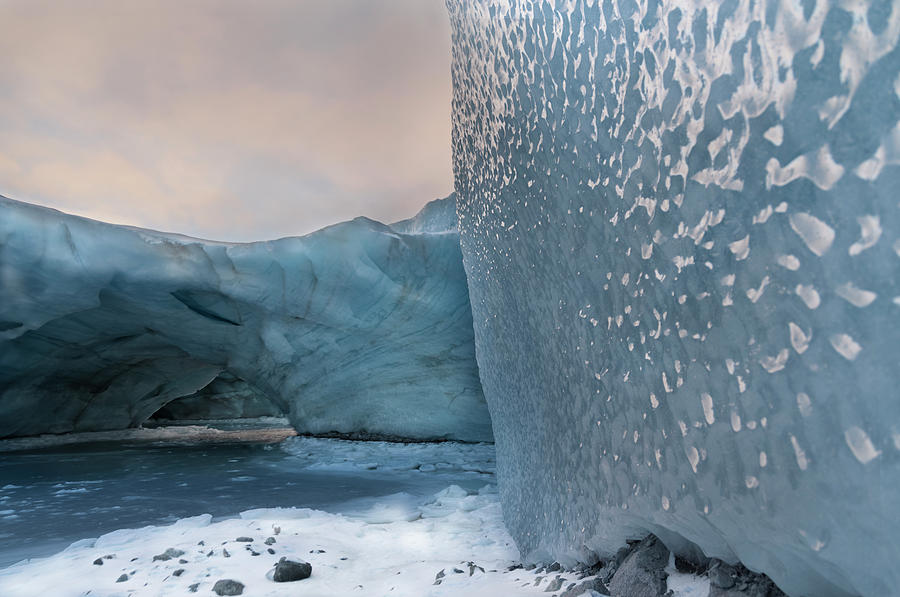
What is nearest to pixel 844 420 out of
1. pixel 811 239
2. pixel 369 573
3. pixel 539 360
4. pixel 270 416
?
pixel 811 239

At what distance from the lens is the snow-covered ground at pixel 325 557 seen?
49.6 inches

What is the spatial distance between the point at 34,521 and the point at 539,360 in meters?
1.99

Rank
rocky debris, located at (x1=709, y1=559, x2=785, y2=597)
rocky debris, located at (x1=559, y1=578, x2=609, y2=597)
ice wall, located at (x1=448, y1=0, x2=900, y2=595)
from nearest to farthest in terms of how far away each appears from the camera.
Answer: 1. ice wall, located at (x1=448, y1=0, x2=900, y2=595)
2. rocky debris, located at (x1=709, y1=559, x2=785, y2=597)
3. rocky debris, located at (x1=559, y1=578, x2=609, y2=597)

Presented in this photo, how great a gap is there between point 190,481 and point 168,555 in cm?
165

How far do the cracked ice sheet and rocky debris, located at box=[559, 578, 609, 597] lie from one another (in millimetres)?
60

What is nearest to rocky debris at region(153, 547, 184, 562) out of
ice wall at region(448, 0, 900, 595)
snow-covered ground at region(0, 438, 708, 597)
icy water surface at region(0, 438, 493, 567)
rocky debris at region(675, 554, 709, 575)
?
snow-covered ground at region(0, 438, 708, 597)

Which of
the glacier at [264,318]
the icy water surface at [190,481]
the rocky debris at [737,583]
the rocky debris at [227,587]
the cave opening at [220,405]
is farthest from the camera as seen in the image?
the cave opening at [220,405]

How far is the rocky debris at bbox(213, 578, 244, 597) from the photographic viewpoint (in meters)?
1.23

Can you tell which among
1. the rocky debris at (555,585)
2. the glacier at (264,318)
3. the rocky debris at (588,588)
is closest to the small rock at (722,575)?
the rocky debris at (588,588)

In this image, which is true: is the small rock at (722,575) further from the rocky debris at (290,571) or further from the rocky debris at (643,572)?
the rocky debris at (290,571)

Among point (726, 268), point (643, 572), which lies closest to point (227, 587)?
point (643, 572)

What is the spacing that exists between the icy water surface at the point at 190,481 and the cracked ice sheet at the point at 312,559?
25 centimetres

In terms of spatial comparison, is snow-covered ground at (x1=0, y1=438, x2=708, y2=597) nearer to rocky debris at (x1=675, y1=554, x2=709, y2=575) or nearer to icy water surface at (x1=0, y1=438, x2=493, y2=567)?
rocky debris at (x1=675, y1=554, x2=709, y2=575)

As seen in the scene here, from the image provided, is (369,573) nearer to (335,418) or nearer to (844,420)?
(844,420)
